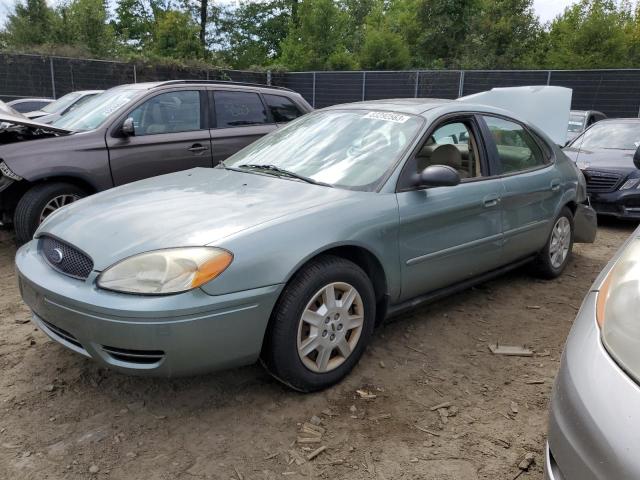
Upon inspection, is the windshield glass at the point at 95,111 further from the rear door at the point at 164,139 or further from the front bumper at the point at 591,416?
the front bumper at the point at 591,416

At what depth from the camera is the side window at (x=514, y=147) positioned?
3881 mm

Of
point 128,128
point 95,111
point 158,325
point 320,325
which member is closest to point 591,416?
point 320,325

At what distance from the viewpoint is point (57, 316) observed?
2.40 metres

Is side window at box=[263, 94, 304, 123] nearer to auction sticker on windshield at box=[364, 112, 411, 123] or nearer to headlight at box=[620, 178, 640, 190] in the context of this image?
auction sticker on windshield at box=[364, 112, 411, 123]

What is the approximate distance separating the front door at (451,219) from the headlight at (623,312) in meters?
1.23

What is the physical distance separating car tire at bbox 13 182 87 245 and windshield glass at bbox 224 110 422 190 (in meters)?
1.97

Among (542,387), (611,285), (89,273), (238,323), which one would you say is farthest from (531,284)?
(89,273)

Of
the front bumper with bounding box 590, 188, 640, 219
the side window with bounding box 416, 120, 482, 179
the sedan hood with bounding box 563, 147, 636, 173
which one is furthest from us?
the sedan hood with bounding box 563, 147, 636, 173

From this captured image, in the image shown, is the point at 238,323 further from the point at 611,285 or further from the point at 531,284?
the point at 531,284

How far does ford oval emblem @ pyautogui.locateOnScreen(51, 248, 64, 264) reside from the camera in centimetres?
256

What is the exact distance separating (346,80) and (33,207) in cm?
1665

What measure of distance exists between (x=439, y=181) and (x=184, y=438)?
6.25 feet

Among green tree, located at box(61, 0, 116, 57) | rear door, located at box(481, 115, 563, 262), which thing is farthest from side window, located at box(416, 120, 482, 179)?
green tree, located at box(61, 0, 116, 57)

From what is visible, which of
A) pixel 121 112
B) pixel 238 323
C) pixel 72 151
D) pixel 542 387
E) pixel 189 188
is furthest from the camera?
pixel 121 112
